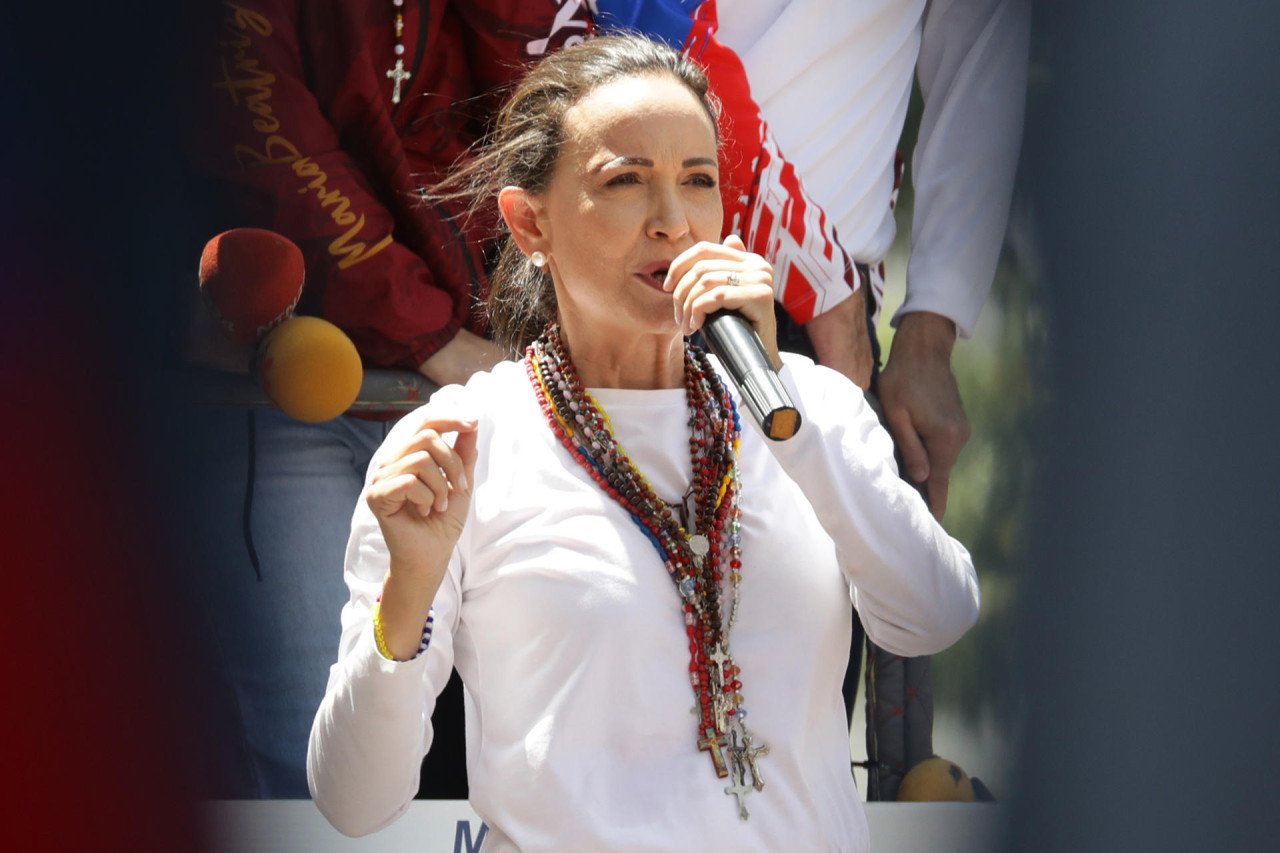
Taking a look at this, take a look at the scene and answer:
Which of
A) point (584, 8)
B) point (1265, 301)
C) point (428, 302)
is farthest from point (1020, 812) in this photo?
point (584, 8)

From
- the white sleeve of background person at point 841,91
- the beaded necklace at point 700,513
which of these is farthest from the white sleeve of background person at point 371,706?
the white sleeve of background person at point 841,91

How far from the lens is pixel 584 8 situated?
1931 mm

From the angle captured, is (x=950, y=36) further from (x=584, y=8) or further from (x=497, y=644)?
(x=497, y=644)

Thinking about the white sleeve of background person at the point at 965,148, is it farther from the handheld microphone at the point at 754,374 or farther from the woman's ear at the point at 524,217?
the handheld microphone at the point at 754,374

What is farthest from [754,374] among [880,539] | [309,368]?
[309,368]

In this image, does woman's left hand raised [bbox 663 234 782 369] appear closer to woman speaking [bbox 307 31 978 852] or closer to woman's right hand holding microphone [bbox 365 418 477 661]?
woman speaking [bbox 307 31 978 852]

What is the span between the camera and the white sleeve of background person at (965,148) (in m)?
2.02

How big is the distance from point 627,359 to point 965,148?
888 mm

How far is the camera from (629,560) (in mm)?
1311

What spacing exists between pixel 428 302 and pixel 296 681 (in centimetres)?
62

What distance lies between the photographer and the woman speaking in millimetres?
1227

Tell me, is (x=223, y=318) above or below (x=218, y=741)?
above

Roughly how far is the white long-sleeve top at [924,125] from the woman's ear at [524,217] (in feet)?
2.17

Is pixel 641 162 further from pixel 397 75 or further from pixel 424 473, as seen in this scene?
pixel 397 75
